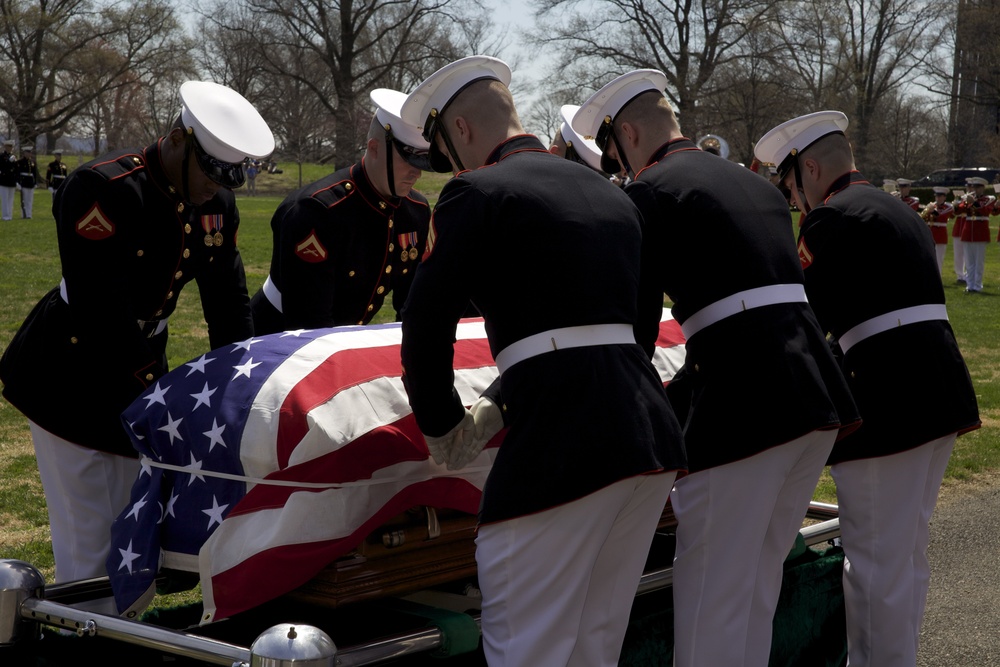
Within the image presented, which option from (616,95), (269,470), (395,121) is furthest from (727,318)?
(395,121)

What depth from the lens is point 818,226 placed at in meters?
3.54

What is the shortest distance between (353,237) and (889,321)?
2021 millimetres

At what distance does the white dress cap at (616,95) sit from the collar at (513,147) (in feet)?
2.05

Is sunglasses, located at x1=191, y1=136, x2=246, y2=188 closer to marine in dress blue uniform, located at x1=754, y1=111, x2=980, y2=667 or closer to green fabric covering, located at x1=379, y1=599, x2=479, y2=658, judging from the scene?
green fabric covering, located at x1=379, y1=599, x2=479, y2=658

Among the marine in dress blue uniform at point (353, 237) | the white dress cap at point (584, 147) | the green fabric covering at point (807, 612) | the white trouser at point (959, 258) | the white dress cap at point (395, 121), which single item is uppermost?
the white dress cap at point (395, 121)

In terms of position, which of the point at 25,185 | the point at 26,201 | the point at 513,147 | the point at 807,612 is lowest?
the point at 807,612

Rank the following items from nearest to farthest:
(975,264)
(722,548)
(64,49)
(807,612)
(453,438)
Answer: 1. (453,438)
2. (722,548)
3. (807,612)
4. (975,264)
5. (64,49)

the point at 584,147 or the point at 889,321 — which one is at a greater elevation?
the point at 584,147

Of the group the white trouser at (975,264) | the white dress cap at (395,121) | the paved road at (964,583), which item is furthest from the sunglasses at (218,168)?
the white trouser at (975,264)

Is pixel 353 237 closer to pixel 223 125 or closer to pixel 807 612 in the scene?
pixel 223 125

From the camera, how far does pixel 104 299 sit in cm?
313

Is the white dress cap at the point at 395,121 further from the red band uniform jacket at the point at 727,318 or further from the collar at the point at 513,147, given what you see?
the collar at the point at 513,147

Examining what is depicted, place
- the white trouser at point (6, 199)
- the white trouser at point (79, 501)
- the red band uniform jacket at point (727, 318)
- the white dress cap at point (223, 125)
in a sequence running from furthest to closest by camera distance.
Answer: the white trouser at point (6, 199) < the white trouser at point (79, 501) < the white dress cap at point (223, 125) < the red band uniform jacket at point (727, 318)

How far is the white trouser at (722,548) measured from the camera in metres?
2.94
